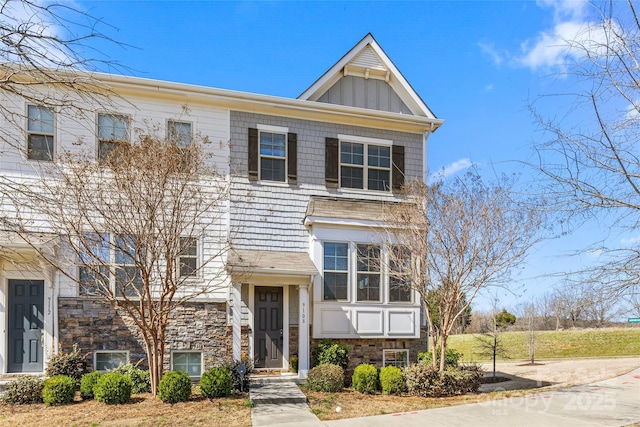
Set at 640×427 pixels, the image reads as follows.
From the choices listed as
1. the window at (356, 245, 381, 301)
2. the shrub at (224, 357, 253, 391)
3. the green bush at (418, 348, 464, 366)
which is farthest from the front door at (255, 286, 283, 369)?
the green bush at (418, 348, 464, 366)

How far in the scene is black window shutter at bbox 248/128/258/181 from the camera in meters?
12.6

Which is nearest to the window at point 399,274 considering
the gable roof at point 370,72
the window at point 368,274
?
the window at point 368,274

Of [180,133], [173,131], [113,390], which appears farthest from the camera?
[173,131]

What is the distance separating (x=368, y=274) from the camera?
42.0ft

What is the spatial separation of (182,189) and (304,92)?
520cm

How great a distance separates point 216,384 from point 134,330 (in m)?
3.00

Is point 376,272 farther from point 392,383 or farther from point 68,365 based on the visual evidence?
point 68,365

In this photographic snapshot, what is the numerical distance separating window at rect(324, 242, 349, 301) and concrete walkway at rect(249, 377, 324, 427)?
7.81ft

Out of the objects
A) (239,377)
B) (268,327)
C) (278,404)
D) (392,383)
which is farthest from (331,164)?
(278,404)

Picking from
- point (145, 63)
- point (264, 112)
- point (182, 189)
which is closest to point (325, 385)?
point (182, 189)

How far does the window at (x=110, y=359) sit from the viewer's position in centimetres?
1123

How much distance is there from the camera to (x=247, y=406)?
30.0 ft

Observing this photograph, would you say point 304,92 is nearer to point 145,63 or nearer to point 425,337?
point 425,337

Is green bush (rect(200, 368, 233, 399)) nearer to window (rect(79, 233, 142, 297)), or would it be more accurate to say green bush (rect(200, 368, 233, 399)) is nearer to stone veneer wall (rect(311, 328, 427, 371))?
window (rect(79, 233, 142, 297))
